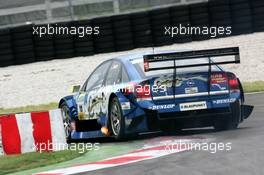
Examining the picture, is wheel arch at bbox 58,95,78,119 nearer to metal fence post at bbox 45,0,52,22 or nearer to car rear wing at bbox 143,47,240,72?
car rear wing at bbox 143,47,240,72

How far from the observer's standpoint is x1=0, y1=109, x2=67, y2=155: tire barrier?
9711 millimetres

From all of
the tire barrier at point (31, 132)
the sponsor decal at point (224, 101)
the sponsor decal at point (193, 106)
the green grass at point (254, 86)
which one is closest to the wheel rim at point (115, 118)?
the tire barrier at point (31, 132)

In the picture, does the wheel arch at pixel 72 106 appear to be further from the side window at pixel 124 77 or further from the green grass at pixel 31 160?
the green grass at pixel 31 160

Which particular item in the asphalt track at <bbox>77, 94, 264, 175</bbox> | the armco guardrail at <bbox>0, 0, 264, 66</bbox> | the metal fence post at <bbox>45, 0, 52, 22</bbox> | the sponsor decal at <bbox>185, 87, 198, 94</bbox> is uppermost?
the metal fence post at <bbox>45, 0, 52, 22</bbox>

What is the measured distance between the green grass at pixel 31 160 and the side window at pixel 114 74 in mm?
1408

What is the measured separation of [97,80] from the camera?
1099 cm

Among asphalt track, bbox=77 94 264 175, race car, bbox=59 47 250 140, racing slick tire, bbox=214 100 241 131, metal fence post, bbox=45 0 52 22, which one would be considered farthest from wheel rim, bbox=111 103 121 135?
metal fence post, bbox=45 0 52 22

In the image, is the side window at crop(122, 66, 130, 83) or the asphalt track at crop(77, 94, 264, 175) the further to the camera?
the side window at crop(122, 66, 130, 83)

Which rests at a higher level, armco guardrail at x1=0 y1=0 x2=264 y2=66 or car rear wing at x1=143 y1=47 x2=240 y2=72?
armco guardrail at x1=0 y1=0 x2=264 y2=66

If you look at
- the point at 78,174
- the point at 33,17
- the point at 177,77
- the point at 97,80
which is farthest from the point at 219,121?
the point at 33,17

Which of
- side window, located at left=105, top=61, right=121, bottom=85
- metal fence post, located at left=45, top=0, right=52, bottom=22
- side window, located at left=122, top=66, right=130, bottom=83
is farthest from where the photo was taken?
metal fence post, located at left=45, top=0, right=52, bottom=22

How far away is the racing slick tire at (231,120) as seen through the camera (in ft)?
32.6

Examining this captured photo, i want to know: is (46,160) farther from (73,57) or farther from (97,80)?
(73,57)

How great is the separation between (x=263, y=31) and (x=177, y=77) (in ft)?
45.8
